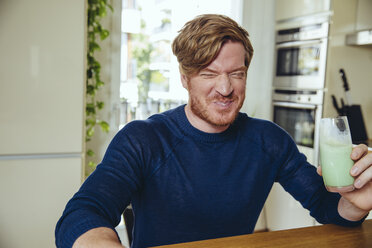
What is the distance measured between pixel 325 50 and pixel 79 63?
188 centimetres

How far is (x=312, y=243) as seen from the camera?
2.85ft

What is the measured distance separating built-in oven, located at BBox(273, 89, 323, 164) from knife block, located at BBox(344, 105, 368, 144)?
0.72 feet

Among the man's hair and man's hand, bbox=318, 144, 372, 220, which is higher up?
the man's hair

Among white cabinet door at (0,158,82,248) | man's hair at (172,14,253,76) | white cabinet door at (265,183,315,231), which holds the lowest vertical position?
white cabinet door at (265,183,315,231)

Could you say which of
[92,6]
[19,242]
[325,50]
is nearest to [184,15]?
[92,6]

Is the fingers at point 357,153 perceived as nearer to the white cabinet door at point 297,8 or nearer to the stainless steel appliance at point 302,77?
the stainless steel appliance at point 302,77

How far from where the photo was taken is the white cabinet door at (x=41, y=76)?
205 cm

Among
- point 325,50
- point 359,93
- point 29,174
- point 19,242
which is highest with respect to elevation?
point 325,50

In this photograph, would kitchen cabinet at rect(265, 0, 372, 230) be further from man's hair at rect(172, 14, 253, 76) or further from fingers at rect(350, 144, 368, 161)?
fingers at rect(350, 144, 368, 161)

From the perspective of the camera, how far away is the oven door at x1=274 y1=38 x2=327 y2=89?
286 centimetres

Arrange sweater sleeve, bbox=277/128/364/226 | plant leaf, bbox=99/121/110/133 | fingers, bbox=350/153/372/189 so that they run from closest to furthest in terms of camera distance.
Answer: fingers, bbox=350/153/372/189 → sweater sleeve, bbox=277/128/364/226 → plant leaf, bbox=99/121/110/133

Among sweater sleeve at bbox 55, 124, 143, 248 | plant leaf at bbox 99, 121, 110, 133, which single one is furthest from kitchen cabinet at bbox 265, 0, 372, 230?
sweater sleeve at bbox 55, 124, 143, 248

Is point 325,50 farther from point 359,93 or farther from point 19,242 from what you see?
point 19,242

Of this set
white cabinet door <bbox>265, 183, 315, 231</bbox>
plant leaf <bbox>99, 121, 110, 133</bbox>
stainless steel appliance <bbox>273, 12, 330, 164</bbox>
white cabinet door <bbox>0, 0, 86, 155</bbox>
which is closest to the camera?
white cabinet door <bbox>0, 0, 86, 155</bbox>
